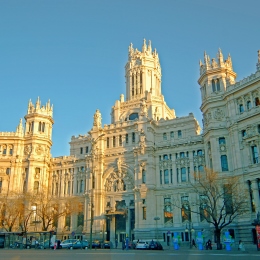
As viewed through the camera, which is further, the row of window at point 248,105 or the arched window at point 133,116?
the arched window at point 133,116

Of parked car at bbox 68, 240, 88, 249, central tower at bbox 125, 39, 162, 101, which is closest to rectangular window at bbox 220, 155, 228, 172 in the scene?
parked car at bbox 68, 240, 88, 249

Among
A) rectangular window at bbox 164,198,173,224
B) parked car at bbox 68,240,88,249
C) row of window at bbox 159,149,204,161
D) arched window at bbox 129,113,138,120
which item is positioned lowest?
parked car at bbox 68,240,88,249

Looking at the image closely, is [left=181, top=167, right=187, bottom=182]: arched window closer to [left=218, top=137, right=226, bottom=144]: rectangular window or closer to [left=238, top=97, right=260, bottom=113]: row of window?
[left=218, top=137, right=226, bottom=144]: rectangular window

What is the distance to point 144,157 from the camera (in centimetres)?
6631

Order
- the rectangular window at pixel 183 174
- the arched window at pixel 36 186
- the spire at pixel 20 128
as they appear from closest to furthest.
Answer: the rectangular window at pixel 183 174, the arched window at pixel 36 186, the spire at pixel 20 128

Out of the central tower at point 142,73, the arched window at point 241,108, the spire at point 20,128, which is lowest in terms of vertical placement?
the arched window at point 241,108

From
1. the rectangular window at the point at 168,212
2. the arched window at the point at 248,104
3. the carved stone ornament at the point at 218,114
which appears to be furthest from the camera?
the rectangular window at the point at 168,212

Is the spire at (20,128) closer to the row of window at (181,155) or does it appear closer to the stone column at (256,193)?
the row of window at (181,155)

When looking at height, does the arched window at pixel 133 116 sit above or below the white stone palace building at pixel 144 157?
above

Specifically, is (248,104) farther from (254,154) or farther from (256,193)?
(256,193)

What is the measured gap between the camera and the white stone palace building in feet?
174

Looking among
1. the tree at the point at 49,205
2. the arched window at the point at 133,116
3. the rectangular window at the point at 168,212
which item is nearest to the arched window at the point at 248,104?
the rectangular window at the point at 168,212

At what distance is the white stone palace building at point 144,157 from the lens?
174 ft

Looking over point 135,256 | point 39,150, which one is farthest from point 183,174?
point 135,256
